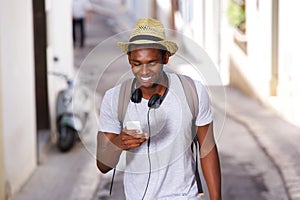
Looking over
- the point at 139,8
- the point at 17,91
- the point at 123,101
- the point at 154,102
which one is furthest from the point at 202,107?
the point at 139,8

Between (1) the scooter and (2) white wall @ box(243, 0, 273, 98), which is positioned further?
(2) white wall @ box(243, 0, 273, 98)

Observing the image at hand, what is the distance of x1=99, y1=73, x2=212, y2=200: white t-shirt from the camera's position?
10.8 feet

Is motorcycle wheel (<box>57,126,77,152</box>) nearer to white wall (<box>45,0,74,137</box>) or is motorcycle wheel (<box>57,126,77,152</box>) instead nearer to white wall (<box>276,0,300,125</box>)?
white wall (<box>45,0,74,137</box>)

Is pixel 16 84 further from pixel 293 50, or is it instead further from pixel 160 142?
pixel 160 142

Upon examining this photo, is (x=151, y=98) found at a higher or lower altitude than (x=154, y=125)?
higher

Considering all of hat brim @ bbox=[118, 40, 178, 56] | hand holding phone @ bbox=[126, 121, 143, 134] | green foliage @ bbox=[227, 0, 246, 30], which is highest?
green foliage @ bbox=[227, 0, 246, 30]

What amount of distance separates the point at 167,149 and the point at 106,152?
11.1 inches

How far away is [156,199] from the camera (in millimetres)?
3324

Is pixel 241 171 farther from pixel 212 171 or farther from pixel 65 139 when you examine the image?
pixel 212 171

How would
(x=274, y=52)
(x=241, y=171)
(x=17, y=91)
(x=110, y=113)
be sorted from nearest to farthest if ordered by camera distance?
(x=110, y=113), (x=17, y=91), (x=241, y=171), (x=274, y=52)

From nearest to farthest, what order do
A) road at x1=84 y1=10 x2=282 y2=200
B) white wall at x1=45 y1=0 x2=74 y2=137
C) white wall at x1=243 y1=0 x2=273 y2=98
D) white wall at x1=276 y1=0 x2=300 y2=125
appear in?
road at x1=84 y1=10 x2=282 y2=200
white wall at x1=276 y1=0 x2=300 y2=125
white wall at x1=45 y1=0 x2=74 y2=137
white wall at x1=243 y1=0 x2=273 y2=98

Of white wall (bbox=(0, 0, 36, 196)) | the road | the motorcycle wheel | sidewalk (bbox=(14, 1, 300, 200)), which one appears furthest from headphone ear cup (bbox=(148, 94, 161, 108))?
the motorcycle wheel

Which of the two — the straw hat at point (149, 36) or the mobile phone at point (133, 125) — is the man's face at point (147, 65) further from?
the mobile phone at point (133, 125)

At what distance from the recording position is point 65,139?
30.5 feet
